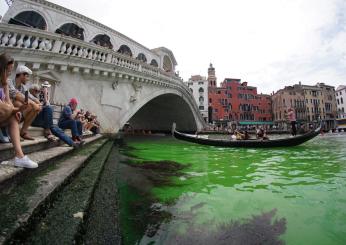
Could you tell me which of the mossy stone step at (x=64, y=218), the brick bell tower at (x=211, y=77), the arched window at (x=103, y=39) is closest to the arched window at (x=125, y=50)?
the arched window at (x=103, y=39)

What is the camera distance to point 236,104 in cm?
4059

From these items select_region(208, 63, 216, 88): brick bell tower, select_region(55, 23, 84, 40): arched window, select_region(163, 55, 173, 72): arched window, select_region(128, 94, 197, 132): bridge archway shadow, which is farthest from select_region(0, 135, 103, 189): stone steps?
select_region(208, 63, 216, 88): brick bell tower

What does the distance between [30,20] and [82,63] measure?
6942mm

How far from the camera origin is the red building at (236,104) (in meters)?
40.3

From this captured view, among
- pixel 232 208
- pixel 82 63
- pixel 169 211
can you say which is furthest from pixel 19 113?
pixel 82 63

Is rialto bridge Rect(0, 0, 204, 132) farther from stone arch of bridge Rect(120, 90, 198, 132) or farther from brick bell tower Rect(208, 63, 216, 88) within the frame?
brick bell tower Rect(208, 63, 216, 88)

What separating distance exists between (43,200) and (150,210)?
41.2 inches

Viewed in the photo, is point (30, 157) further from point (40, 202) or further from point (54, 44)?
point (54, 44)

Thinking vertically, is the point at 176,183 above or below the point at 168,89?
below

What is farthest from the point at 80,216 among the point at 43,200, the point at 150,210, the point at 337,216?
the point at 337,216

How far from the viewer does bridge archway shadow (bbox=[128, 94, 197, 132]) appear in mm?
16688

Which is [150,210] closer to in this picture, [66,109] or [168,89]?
[66,109]

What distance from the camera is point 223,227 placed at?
175cm

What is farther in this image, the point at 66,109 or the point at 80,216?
the point at 66,109
